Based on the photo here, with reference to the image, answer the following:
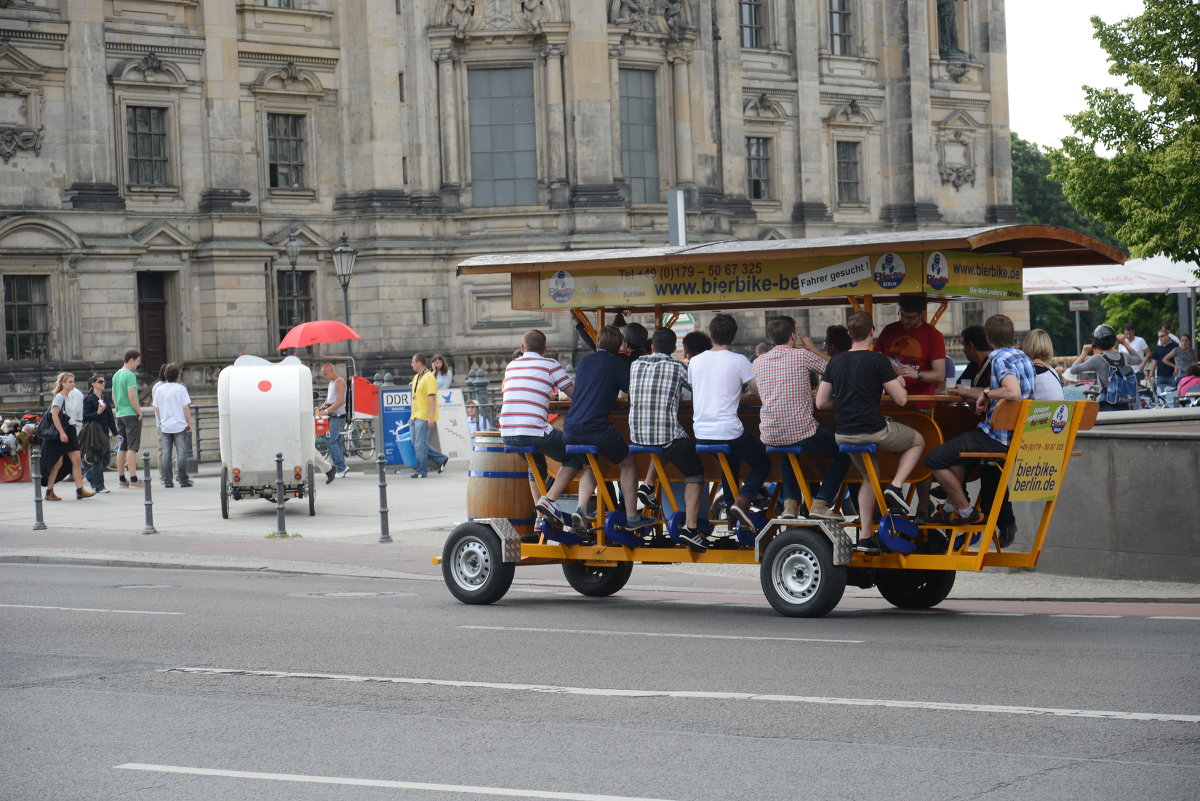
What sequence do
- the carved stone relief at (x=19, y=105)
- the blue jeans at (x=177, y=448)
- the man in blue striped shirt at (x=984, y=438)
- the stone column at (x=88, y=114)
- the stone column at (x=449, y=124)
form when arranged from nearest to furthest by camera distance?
1. the man in blue striped shirt at (x=984, y=438)
2. the blue jeans at (x=177, y=448)
3. the carved stone relief at (x=19, y=105)
4. the stone column at (x=88, y=114)
5. the stone column at (x=449, y=124)

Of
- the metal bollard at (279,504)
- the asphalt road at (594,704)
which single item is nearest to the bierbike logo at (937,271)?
the asphalt road at (594,704)

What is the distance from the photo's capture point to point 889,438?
500 inches

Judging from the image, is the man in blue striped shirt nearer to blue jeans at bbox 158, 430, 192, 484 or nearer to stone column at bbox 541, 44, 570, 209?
blue jeans at bbox 158, 430, 192, 484

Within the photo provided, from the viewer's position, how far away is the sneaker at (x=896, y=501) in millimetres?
12781

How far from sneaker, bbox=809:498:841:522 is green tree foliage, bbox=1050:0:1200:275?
29.9 metres

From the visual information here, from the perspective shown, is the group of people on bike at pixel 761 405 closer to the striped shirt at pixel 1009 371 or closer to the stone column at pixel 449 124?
the striped shirt at pixel 1009 371

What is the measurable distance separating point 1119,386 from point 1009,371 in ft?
52.8

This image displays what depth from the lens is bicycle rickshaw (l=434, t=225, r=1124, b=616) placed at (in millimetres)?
12664

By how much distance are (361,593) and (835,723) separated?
25.9 feet

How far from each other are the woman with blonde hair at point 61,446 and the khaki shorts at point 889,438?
1724cm

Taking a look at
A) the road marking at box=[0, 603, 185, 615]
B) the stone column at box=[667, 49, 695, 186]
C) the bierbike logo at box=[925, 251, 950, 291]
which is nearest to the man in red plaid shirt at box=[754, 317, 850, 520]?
the bierbike logo at box=[925, 251, 950, 291]

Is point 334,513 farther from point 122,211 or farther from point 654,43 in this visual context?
point 654,43

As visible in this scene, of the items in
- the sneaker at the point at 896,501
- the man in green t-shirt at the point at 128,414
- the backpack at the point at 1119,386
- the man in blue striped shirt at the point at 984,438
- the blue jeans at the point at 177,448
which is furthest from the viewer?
the man in green t-shirt at the point at 128,414

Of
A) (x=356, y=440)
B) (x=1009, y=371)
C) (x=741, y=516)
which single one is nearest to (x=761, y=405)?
(x=741, y=516)
